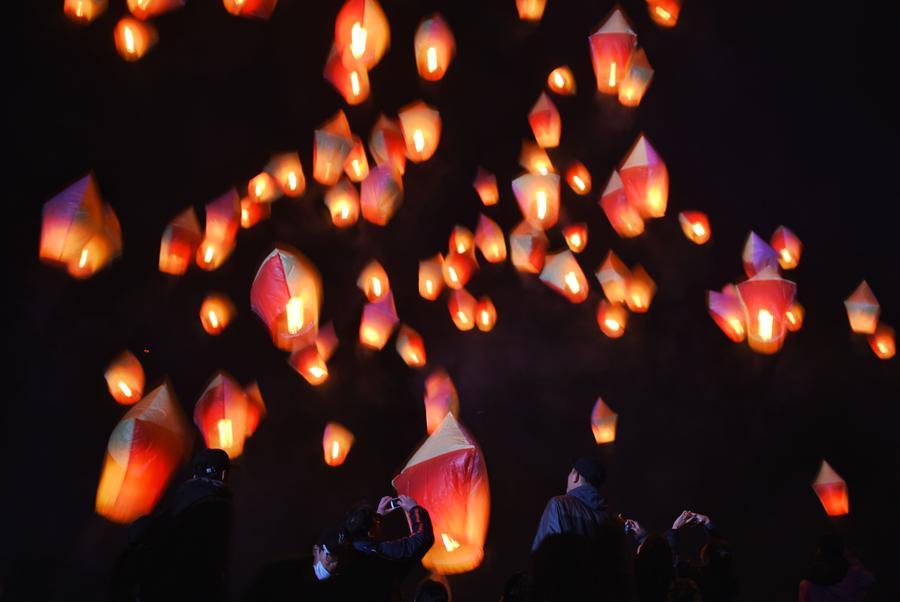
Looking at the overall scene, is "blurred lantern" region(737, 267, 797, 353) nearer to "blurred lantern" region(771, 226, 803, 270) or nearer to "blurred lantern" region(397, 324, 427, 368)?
"blurred lantern" region(771, 226, 803, 270)

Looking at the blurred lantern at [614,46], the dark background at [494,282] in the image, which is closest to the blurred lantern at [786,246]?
the dark background at [494,282]

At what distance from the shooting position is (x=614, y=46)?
19.6 feet

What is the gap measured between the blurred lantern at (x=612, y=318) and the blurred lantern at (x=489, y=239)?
3.77ft

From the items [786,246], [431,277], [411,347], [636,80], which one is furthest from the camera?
[636,80]

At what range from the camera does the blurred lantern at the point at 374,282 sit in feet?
22.4

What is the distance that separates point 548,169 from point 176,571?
6.02 meters

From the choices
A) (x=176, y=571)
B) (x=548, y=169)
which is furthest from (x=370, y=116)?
(x=176, y=571)

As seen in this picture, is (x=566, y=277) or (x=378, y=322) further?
(x=566, y=277)

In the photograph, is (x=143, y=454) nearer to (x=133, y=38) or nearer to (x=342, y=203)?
(x=342, y=203)

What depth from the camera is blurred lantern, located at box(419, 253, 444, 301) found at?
7.00 meters

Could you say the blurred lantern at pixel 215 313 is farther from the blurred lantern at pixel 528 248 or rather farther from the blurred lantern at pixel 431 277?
the blurred lantern at pixel 528 248

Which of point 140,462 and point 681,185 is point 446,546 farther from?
point 681,185

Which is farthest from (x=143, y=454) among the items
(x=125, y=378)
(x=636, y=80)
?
(x=636, y=80)

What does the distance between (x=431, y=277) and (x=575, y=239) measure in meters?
1.55
